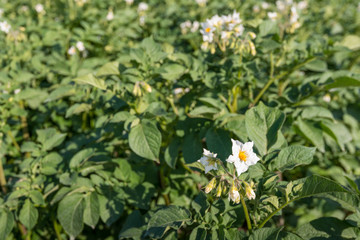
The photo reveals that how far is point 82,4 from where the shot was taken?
12.6 ft

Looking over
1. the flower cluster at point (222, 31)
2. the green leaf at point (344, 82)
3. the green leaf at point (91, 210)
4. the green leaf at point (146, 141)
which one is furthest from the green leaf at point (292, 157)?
the green leaf at point (91, 210)

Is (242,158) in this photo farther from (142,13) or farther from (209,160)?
(142,13)

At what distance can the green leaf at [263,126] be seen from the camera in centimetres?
138

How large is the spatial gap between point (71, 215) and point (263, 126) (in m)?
1.04

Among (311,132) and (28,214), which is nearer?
(28,214)

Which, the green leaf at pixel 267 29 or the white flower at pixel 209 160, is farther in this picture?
the green leaf at pixel 267 29

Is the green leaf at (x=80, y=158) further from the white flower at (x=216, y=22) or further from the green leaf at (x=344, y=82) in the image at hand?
the green leaf at (x=344, y=82)

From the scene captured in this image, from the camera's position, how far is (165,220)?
1260 millimetres

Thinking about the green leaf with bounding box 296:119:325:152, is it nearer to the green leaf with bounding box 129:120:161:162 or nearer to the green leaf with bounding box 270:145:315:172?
the green leaf with bounding box 270:145:315:172

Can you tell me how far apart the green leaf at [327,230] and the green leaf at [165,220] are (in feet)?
1.60

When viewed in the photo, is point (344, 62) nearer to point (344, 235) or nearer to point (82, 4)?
point (344, 235)

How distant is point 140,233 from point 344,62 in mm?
2986

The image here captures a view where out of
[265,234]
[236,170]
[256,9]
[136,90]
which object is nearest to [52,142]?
[136,90]

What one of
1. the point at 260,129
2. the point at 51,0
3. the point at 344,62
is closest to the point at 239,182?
the point at 260,129
